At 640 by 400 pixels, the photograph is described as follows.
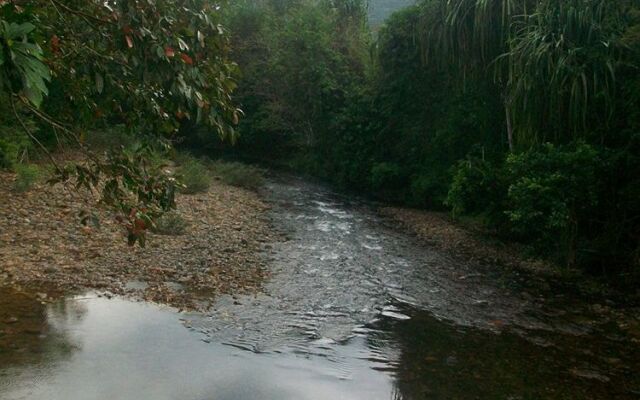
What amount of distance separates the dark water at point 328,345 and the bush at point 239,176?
1175cm

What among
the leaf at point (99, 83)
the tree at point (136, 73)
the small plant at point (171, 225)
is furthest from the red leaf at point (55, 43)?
the small plant at point (171, 225)

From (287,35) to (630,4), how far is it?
18478 millimetres

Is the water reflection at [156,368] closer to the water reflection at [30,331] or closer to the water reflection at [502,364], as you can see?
the water reflection at [30,331]

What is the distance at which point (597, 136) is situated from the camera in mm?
11477

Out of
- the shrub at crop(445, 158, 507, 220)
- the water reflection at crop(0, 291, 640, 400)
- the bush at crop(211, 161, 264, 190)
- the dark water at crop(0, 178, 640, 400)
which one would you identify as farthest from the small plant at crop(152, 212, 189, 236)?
the bush at crop(211, 161, 264, 190)

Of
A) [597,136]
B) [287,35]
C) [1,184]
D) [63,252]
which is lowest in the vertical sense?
[63,252]

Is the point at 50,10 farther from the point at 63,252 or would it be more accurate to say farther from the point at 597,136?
the point at 597,136

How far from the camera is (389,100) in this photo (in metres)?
22.8

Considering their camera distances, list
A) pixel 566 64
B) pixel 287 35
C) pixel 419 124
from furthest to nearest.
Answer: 1. pixel 287 35
2. pixel 419 124
3. pixel 566 64

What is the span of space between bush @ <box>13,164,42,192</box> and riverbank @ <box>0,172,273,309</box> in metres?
0.14

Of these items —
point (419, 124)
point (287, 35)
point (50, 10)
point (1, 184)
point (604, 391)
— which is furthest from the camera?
point (287, 35)

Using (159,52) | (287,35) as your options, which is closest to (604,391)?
(159,52)

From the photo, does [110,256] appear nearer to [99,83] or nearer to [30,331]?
[30,331]

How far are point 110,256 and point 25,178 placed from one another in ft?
13.6
